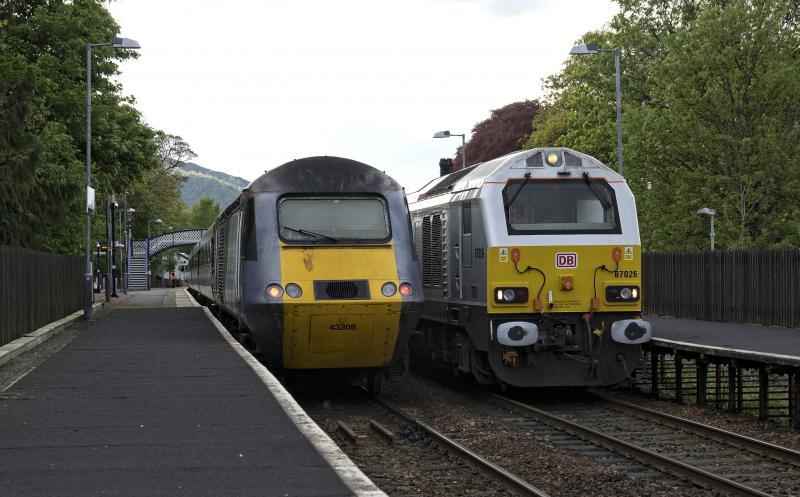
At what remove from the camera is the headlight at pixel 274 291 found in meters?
14.0

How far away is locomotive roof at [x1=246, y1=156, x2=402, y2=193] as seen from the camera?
14883 millimetres

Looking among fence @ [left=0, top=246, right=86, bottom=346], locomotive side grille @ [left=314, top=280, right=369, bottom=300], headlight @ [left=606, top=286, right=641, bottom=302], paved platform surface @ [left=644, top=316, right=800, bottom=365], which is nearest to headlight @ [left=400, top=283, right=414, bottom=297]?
locomotive side grille @ [left=314, top=280, right=369, bottom=300]

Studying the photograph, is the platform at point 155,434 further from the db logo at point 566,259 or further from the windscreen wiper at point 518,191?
the db logo at point 566,259

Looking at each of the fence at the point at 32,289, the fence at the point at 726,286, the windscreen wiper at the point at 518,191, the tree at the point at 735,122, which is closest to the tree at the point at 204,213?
the tree at the point at 735,122

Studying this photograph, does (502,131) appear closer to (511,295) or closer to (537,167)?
(537,167)

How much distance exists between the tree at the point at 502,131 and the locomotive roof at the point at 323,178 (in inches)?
1789

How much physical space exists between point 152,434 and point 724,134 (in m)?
26.6

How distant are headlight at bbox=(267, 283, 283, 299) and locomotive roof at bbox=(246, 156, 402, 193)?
1.52 metres

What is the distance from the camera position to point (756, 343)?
1647 cm

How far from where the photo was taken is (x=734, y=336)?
18281 millimetres

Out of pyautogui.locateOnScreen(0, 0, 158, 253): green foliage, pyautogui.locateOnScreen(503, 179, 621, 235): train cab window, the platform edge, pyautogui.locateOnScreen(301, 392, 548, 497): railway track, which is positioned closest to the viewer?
the platform edge

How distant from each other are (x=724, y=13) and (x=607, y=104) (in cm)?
1061

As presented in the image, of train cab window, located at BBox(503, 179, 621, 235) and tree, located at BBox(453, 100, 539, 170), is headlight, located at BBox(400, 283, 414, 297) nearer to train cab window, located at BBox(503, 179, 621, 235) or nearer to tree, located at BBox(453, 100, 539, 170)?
train cab window, located at BBox(503, 179, 621, 235)

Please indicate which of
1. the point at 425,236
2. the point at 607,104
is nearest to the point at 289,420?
the point at 425,236
